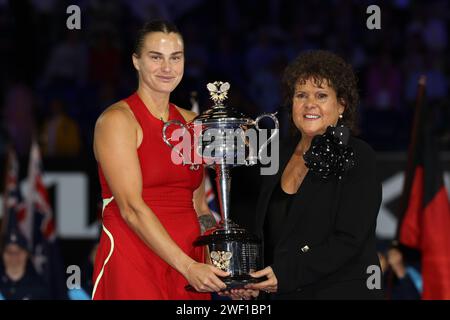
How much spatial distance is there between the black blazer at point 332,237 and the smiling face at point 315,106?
15cm

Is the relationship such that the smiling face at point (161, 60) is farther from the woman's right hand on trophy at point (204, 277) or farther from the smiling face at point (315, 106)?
the woman's right hand on trophy at point (204, 277)

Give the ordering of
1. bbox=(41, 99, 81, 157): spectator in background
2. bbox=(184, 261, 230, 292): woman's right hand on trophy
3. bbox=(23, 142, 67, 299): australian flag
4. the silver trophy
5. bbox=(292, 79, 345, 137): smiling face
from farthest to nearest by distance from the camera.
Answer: bbox=(41, 99, 81, 157): spectator in background < bbox=(23, 142, 67, 299): australian flag < bbox=(292, 79, 345, 137): smiling face < the silver trophy < bbox=(184, 261, 230, 292): woman's right hand on trophy

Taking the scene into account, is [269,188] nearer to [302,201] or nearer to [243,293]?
[302,201]

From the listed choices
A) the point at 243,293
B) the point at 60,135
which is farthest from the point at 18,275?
the point at 243,293

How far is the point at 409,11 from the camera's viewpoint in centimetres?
1066

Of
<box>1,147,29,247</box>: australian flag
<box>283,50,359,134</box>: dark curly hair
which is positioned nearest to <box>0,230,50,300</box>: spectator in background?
<box>1,147,29,247</box>: australian flag

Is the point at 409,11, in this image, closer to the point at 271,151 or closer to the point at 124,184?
the point at 271,151

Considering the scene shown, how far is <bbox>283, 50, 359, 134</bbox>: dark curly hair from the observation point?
4.39 m

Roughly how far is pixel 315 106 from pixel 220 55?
5830mm

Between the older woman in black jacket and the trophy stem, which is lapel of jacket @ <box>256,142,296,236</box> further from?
the trophy stem

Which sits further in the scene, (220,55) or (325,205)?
(220,55)

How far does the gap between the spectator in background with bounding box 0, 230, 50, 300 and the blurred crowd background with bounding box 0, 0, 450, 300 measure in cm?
127

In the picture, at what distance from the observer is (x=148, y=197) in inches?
169
